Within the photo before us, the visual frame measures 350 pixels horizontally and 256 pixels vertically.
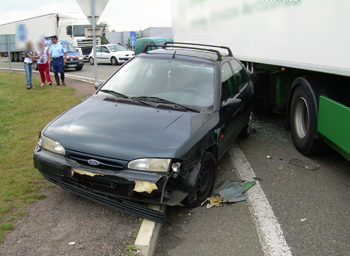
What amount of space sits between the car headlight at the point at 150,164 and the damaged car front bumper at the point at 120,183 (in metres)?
0.04

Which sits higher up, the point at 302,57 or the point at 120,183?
the point at 302,57

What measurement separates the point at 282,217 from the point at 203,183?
2.99ft

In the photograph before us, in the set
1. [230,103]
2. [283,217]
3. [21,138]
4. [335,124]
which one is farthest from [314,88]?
[21,138]

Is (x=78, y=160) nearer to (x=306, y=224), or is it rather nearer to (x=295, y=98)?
(x=306, y=224)

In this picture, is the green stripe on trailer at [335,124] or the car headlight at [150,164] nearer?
the car headlight at [150,164]

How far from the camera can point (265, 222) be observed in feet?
12.4

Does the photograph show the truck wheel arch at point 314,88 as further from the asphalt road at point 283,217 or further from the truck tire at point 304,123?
the asphalt road at point 283,217

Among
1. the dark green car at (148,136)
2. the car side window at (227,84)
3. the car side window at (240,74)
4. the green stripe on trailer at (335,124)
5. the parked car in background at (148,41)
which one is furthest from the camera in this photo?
the parked car in background at (148,41)

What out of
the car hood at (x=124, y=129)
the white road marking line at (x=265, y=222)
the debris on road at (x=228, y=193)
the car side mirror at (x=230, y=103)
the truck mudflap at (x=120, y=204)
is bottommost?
the white road marking line at (x=265, y=222)

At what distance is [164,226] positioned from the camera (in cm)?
374

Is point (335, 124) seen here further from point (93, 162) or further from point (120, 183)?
point (93, 162)

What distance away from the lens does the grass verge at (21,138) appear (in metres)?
3.94

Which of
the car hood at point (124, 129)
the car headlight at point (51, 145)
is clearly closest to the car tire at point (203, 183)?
the car hood at point (124, 129)

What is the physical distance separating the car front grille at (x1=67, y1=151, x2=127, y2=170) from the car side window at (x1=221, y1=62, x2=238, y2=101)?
1865 mm
